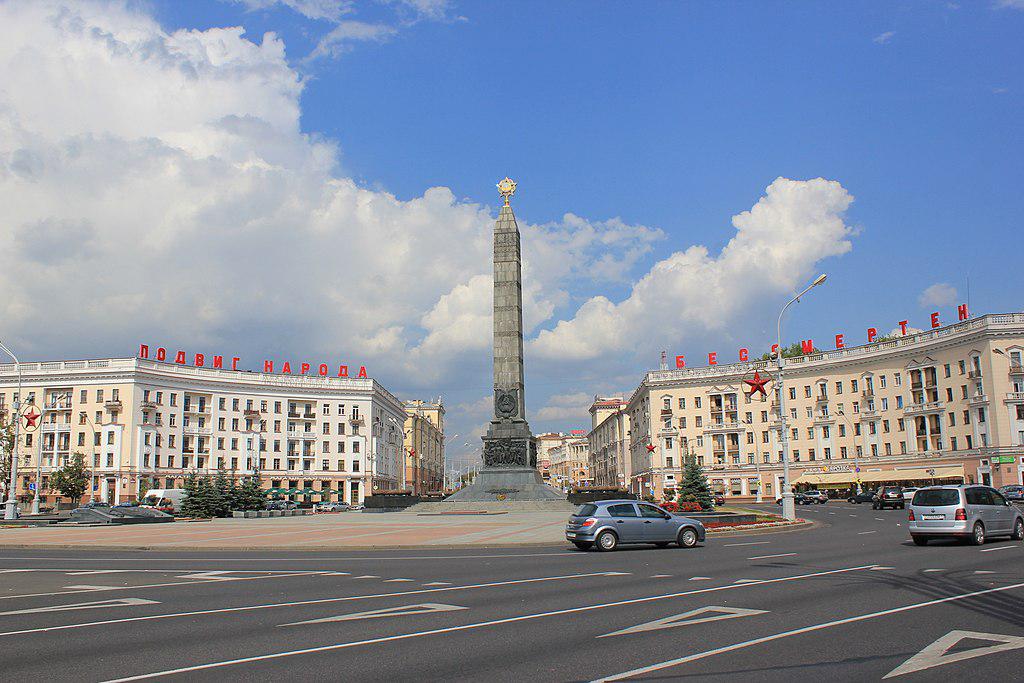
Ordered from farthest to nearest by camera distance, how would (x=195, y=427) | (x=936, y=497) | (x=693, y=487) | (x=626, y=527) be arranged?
1. (x=195, y=427)
2. (x=693, y=487)
3. (x=626, y=527)
4. (x=936, y=497)

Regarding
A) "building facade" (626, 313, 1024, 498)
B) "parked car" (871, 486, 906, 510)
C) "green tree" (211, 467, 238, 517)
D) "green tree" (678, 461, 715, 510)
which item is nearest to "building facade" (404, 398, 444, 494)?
→ "building facade" (626, 313, 1024, 498)

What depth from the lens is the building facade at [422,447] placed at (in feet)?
503

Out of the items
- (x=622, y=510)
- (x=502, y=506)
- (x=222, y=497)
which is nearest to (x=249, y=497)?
(x=222, y=497)

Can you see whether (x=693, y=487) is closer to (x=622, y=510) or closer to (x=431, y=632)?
(x=622, y=510)

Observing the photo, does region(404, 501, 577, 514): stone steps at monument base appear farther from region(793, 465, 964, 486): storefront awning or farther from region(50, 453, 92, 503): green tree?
region(793, 465, 964, 486): storefront awning

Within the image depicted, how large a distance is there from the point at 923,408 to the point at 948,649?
289 ft

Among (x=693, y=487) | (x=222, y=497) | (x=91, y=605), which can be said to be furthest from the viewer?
(x=222, y=497)

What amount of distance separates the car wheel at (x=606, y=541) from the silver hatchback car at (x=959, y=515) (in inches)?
321

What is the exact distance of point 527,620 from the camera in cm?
1078

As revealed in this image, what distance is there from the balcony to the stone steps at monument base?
177 feet

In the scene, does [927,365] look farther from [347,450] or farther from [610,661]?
[610,661]

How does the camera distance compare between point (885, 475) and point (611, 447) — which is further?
point (611, 447)

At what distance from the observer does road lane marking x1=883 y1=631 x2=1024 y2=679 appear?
309 inches

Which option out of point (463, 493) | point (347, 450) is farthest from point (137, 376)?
point (463, 493)
